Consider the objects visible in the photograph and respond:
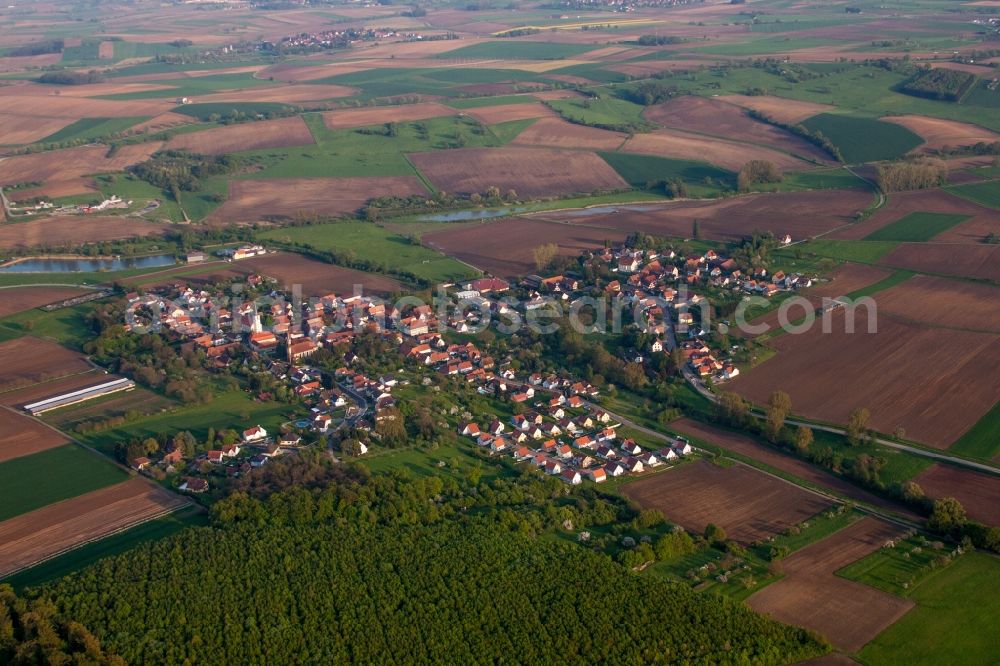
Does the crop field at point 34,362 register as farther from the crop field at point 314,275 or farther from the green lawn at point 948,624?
the green lawn at point 948,624

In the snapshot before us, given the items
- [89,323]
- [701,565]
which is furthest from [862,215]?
[89,323]

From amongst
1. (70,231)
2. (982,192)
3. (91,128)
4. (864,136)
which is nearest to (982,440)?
(982,192)

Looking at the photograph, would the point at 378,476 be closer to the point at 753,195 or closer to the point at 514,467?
the point at 514,467

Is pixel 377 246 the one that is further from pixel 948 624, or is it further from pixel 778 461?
pixel 948 624

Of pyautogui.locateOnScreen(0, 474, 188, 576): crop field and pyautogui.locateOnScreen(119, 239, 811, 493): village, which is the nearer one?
pyautogui.locateOnScreen(0, 474, 188, 576): crop field

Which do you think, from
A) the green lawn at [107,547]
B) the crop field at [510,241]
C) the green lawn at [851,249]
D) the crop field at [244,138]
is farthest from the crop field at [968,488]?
the crop field at [244,138]

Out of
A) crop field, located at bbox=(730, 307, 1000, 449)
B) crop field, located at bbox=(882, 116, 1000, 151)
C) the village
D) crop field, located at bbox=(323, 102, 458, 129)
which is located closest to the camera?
the village

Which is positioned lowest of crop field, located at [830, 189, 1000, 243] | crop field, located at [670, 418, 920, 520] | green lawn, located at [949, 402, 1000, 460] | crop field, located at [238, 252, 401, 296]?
crop field, located at [670, 418, 920, 520]

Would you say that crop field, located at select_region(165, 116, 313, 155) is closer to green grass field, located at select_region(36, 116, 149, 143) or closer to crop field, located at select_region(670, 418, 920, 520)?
green grass field, located at select_region(36, 116, 149, 143)

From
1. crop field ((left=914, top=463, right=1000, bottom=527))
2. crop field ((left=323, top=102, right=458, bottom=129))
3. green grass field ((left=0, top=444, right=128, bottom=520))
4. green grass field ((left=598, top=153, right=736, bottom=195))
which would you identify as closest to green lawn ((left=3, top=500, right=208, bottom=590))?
green grass field ((left=0, top=444, right=128, bottom=520))
